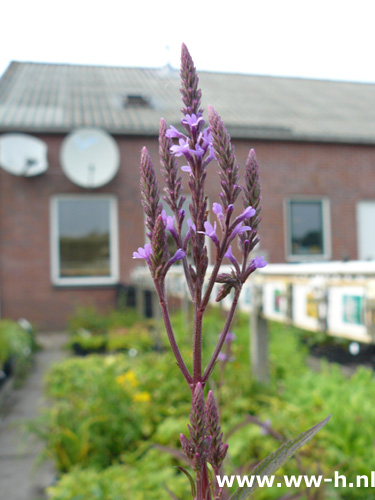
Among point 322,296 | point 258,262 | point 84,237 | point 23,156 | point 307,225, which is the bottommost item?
point 322,296

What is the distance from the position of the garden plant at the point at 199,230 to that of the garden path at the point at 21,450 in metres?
2.65

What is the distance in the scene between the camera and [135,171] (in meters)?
0.82

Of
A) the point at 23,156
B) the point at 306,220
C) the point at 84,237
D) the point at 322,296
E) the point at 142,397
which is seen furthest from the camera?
the point at 84,237

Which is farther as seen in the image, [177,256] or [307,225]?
[307,225]

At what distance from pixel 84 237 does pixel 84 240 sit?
0.07 meters

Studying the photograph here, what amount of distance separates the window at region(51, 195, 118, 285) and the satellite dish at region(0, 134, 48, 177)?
734 mm

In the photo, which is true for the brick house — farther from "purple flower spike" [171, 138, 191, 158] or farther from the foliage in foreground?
the foliage in foreground

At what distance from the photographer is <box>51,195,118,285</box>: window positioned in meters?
9.70

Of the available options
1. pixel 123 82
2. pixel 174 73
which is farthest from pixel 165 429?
pixel 174 73

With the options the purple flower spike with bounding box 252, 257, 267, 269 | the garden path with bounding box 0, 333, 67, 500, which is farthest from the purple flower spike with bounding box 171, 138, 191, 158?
the garden path with bounding box 0, 333, 67, 500

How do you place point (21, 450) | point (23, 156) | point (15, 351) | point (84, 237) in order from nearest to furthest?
point (21, 450), point (15, 351), point (23, 156), point (84, 237)

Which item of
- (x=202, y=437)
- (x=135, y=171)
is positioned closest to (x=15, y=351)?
(x=135, y=171)

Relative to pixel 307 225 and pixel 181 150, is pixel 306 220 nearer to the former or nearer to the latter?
pixel 307 225

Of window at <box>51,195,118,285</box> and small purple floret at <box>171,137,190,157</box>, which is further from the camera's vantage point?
window at <box>51,195,118,285</box>
